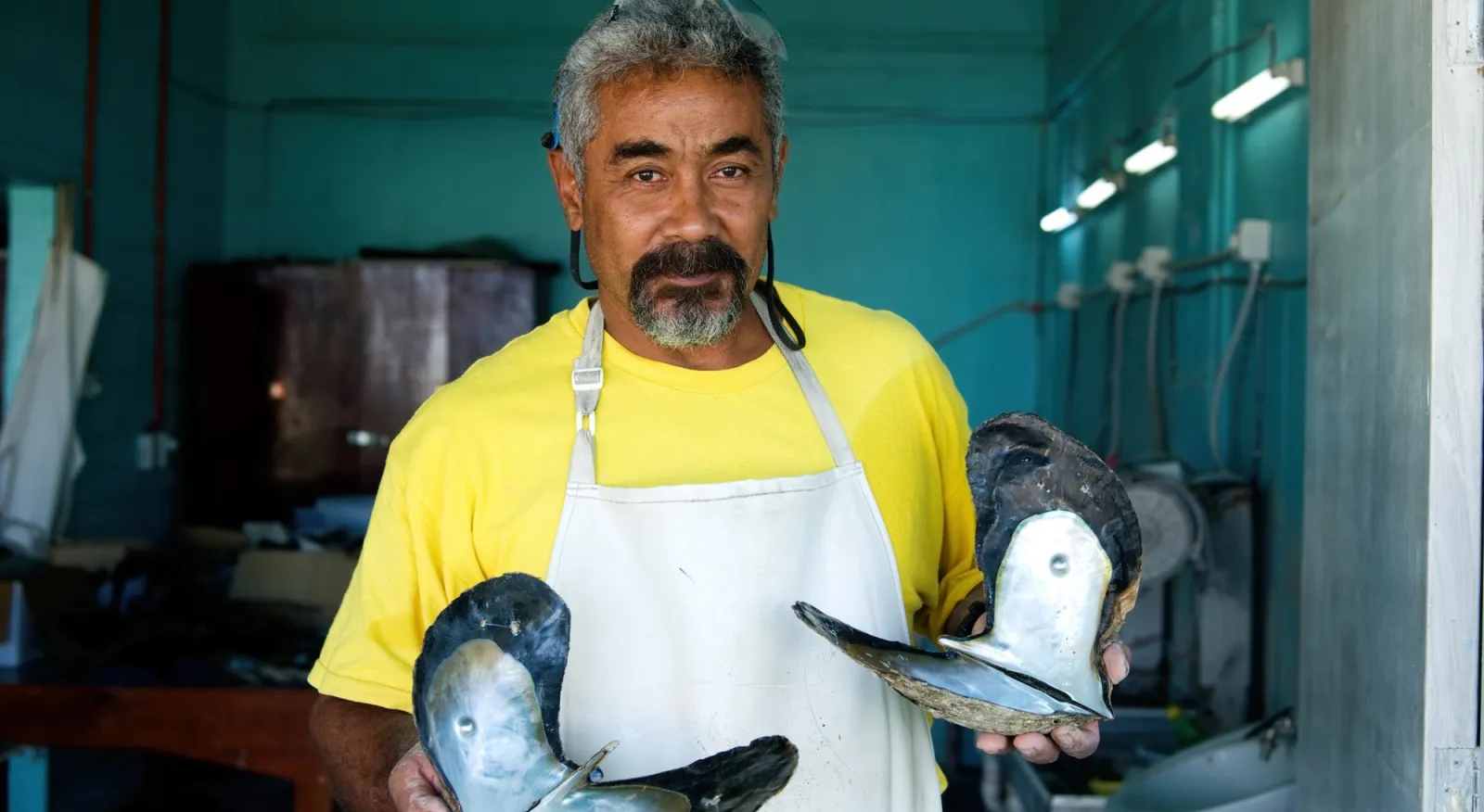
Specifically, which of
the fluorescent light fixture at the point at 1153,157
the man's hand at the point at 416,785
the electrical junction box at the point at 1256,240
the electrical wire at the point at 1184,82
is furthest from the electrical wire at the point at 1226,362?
the man's hand at the point at 416,785

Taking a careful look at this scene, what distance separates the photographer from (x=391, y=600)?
134 cm

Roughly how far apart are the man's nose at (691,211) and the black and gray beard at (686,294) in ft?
0.04

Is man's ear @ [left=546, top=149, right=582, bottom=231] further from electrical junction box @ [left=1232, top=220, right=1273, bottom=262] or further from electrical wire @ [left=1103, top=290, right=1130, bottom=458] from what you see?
electrical wire @ [left=1103, top=290, right=1130, bottom=458]

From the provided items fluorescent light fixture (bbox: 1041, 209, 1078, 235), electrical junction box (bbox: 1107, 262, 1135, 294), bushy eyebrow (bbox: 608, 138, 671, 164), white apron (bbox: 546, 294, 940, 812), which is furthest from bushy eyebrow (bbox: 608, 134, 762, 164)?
fluorescent light fixture (bbox: 1041, 209, 1078, 235)

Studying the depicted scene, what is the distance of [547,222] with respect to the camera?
226 inches

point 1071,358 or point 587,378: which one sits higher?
point 1071,358

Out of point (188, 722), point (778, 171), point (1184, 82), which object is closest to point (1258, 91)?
point (1184, 82)

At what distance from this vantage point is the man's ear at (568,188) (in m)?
1.50

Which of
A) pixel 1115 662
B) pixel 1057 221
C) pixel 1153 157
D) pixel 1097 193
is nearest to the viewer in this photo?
pixel 1115 662

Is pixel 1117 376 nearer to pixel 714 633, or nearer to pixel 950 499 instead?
pixel 950 499

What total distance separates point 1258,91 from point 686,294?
2222 mm

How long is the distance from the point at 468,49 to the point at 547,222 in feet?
2.86

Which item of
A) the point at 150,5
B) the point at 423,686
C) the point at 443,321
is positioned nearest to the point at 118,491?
the point at 443,321

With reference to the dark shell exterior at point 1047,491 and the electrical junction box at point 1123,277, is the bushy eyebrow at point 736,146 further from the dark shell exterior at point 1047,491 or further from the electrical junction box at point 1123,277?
the electrical junction box at point 1123,277
